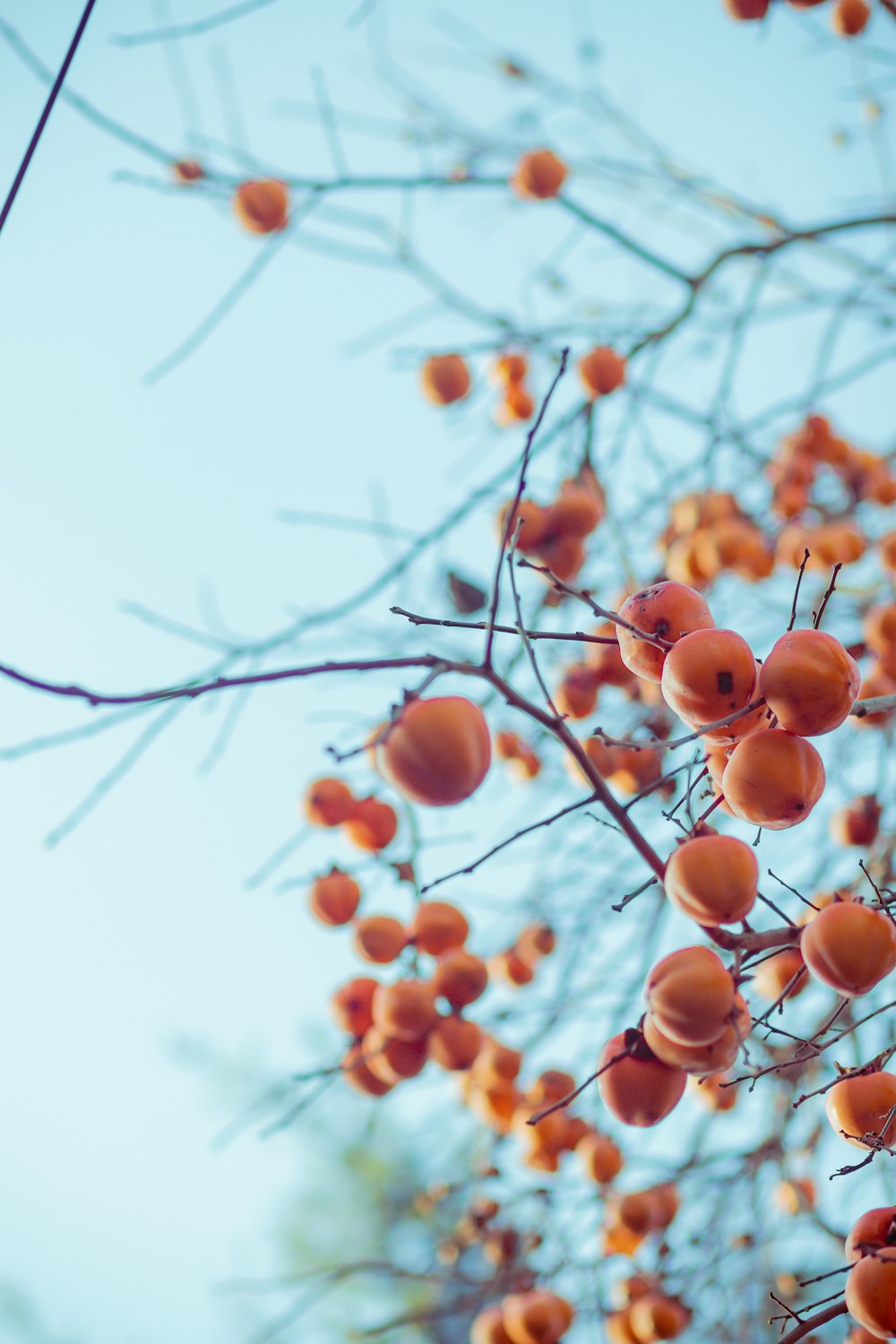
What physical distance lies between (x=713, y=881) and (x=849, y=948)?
122mm

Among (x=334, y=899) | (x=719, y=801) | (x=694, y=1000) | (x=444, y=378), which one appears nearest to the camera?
(x=694, y=1000)

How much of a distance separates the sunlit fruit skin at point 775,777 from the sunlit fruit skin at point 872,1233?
1.18ft

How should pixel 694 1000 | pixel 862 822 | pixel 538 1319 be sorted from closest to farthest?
1. pixel 694 1000
2. pixel 538 1319
3. pixel 862 822

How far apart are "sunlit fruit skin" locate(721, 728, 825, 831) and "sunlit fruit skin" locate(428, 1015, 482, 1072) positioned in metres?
0.73

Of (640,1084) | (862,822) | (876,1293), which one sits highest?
(862,822)

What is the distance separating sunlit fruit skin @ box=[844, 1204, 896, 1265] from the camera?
0.87m

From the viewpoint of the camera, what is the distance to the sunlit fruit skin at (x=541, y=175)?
2.12 metres

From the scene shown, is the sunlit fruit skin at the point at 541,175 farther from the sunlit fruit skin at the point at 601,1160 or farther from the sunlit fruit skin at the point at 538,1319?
the sunlit fruit skin at the point at 538,1319

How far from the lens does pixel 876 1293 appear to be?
84 cm

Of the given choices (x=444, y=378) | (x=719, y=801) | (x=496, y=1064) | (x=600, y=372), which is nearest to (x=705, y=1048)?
(x=719, y=801)

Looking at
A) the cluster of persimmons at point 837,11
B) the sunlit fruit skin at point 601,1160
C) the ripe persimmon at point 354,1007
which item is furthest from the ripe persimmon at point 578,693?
the cluster of persimmons at point 837,11

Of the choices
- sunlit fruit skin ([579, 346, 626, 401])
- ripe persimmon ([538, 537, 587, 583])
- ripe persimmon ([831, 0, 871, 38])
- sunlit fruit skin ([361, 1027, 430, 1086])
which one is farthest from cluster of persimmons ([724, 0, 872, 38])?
sunlit fruit skin ([361, 1027, 430, 1086])

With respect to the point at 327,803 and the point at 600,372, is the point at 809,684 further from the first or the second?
the point at 600,372

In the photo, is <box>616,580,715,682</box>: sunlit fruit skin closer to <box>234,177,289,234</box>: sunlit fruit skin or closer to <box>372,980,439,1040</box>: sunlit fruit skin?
<box>372,980,439,1040</box>: sunlit fruit skin
